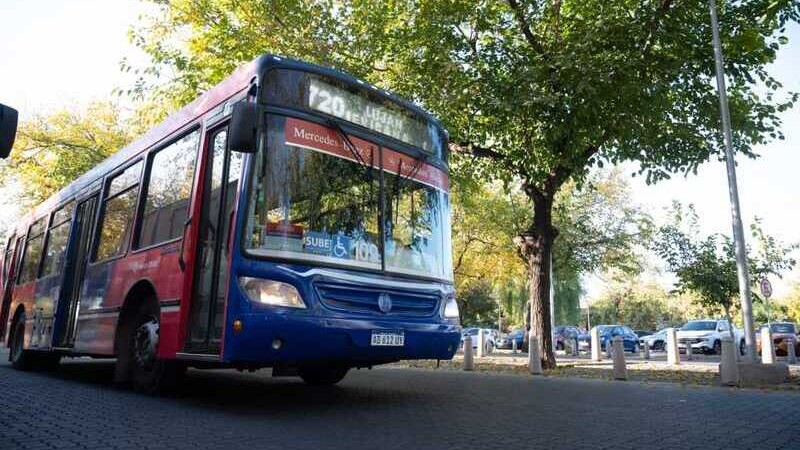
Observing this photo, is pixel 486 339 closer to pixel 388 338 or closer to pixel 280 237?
pixel 388 338

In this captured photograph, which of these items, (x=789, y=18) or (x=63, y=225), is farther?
(x=789, y=18)

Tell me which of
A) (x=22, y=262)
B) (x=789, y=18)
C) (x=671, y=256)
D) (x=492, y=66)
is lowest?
(x=22, y=262)

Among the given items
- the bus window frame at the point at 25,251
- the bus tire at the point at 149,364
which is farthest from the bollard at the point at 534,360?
the bus window frame at the point at 25,251

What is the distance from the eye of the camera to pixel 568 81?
11.2m

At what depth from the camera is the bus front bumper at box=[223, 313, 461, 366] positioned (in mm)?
5273

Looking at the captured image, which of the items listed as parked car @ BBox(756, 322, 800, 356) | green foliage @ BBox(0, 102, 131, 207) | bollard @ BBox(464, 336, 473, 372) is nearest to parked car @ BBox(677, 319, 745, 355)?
parked car @ BBox(756, 322, 800, 356)

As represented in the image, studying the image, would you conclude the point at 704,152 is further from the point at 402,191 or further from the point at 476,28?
the point at 402,191

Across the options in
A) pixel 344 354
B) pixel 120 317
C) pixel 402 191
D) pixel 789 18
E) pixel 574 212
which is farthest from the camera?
pixel 574 212

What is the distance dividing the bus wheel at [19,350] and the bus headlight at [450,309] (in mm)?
8752

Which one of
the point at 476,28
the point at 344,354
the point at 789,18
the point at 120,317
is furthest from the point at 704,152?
the point at 120,317

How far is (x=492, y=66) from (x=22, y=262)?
10.5 meters

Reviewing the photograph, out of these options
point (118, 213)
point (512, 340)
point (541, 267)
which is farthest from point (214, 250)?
point (512, 340)

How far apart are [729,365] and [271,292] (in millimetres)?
8182

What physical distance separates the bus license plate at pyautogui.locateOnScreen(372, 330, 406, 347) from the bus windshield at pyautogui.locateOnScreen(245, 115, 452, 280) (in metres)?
0.66
